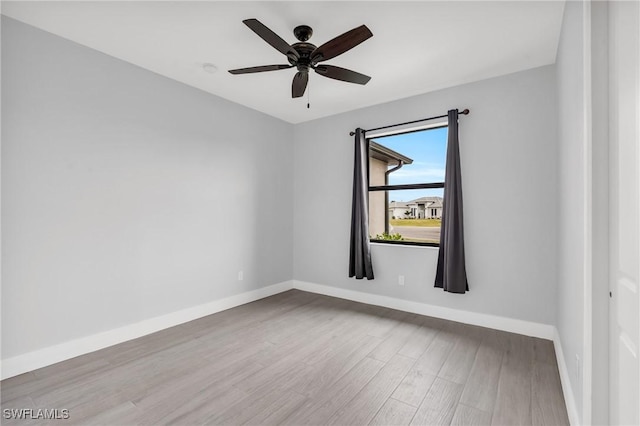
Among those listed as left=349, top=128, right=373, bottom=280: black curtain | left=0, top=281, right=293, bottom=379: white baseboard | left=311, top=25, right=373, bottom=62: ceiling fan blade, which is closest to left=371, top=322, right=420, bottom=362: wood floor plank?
left=349, top=128, right=373, bottom=280: black curtain

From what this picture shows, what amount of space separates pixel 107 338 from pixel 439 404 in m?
2.79

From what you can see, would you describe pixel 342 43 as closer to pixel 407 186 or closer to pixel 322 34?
pixel 322 34

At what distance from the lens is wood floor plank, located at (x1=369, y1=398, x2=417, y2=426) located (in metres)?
1.74

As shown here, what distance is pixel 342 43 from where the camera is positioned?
6.79ft

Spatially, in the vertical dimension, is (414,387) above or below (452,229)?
below

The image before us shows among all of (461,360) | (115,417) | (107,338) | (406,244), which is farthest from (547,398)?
(107,338)

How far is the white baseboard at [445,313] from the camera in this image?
289 centimetres

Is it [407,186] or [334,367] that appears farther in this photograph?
[407,186]

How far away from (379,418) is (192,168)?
117 inches

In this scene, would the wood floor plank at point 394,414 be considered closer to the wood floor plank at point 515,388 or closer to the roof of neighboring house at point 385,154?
Result: the wood floor plank at point 515,388

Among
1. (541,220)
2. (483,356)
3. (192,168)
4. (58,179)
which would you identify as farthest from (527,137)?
(58,179)

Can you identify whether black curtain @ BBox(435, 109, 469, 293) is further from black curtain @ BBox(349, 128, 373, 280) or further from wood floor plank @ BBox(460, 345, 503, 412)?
Result: black curtain @ BBox(349, 128, 373, 280)

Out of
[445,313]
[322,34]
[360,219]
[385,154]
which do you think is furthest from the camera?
[385,154]

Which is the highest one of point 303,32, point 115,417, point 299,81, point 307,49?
point 303,32
